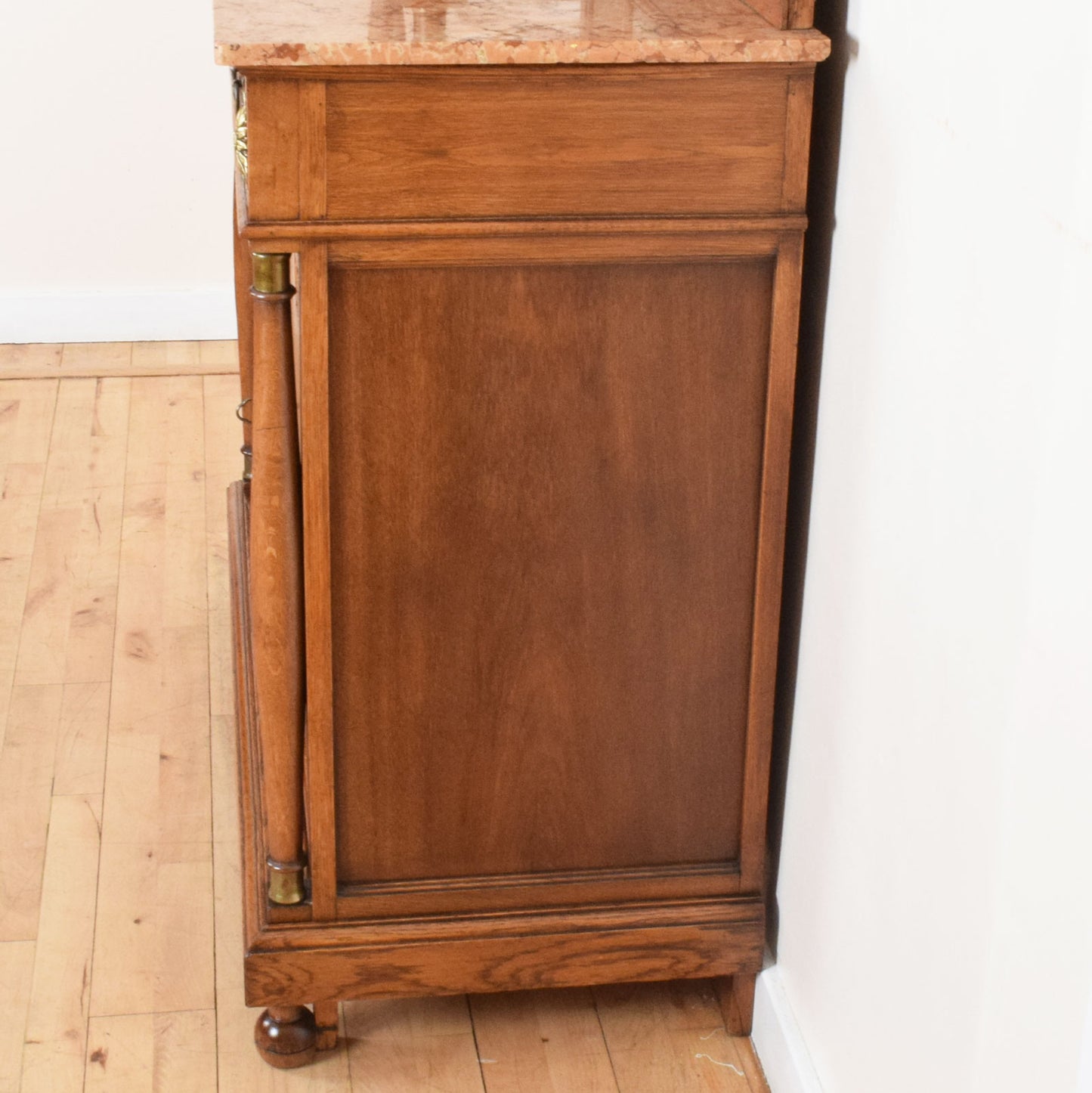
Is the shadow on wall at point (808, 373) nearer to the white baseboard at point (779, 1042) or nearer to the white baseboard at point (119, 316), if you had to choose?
the white baseboard at point (779, 1042)

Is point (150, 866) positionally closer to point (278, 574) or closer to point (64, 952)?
point (64, 952)

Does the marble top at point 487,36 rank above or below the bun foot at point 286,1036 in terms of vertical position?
above

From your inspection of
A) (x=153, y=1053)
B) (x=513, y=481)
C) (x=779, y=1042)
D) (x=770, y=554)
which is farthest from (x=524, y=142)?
(x=153, y=1053)

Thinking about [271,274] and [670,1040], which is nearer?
[271,274]

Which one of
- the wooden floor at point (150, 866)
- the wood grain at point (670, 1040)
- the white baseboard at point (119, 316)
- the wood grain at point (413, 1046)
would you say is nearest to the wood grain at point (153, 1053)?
the wooden floor at point (150, 866)

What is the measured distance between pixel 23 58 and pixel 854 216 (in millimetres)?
2870

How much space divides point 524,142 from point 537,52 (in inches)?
3.3

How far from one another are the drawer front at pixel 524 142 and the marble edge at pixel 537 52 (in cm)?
2

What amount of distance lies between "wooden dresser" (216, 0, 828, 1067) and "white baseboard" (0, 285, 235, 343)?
2.40 metres

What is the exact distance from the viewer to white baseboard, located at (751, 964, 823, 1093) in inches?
65.3

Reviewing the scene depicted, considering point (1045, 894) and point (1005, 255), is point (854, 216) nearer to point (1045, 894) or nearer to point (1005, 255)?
point (1005, 255)

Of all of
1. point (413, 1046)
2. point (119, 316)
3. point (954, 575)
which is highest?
point (954, 575)

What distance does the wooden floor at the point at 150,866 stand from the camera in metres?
1.80

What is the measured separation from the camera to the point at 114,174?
387cm
